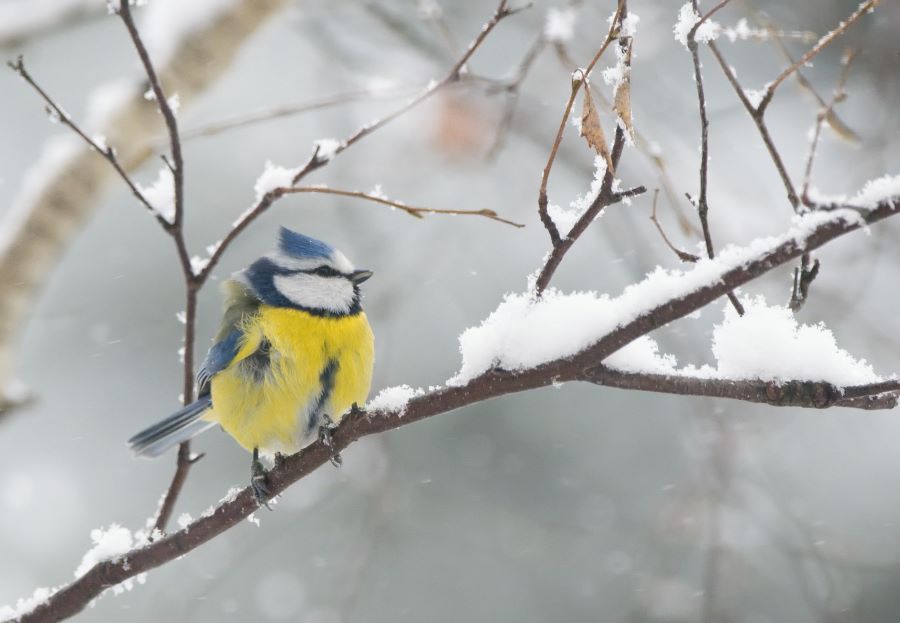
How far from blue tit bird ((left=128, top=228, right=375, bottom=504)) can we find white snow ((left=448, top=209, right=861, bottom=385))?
94cm

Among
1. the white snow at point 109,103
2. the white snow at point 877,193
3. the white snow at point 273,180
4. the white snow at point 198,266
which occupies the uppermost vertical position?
the white snow at point 109,103

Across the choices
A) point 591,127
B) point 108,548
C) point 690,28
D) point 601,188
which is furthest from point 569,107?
point 108,548

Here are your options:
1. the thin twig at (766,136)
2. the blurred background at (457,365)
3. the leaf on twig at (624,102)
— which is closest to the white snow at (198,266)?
the leaf on twig at (624,102)

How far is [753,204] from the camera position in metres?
4.44

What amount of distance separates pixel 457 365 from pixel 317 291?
3211 mm

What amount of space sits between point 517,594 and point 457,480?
31.9 inches

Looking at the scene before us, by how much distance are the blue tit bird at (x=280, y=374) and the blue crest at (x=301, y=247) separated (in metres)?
0.13

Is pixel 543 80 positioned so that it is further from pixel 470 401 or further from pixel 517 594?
pixel 470 401

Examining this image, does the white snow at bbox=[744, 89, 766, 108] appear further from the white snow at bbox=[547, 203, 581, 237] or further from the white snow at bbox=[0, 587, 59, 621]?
the white snow at bbox=[0, 587, 59, 621]

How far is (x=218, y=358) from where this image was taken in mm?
2578

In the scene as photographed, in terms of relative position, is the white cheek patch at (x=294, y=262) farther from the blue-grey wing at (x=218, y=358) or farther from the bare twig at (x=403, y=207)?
the bare twig at (x=403, y=207)

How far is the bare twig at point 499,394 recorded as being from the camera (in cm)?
132

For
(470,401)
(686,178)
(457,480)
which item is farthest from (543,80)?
(470,401)

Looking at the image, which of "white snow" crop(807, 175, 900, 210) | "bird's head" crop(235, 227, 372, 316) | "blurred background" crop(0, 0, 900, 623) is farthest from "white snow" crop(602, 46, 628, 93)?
"blurred background" crop(0, 0, 900, 623)
